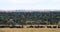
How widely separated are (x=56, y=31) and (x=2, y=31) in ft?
20.8

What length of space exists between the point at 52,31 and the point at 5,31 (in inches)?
218

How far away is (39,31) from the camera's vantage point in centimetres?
2256

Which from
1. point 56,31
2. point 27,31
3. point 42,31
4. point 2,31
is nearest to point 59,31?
point 56,31

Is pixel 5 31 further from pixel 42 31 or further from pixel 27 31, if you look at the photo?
pixel 42 31

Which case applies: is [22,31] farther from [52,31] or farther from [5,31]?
[52,31]

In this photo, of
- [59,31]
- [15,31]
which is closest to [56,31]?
[59,31]

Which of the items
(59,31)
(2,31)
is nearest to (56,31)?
(59,31)

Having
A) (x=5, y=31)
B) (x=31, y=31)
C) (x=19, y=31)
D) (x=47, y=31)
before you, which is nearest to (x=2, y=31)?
(x=5, y=31)

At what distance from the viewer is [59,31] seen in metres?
22.3

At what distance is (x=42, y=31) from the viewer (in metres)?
22.5

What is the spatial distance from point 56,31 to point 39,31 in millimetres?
1981

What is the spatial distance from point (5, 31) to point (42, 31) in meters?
4.37

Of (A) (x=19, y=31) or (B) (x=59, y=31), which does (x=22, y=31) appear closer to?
(A) (x=19, y=31)

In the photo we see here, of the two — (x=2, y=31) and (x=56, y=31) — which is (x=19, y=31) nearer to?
(x=2, y=31)
